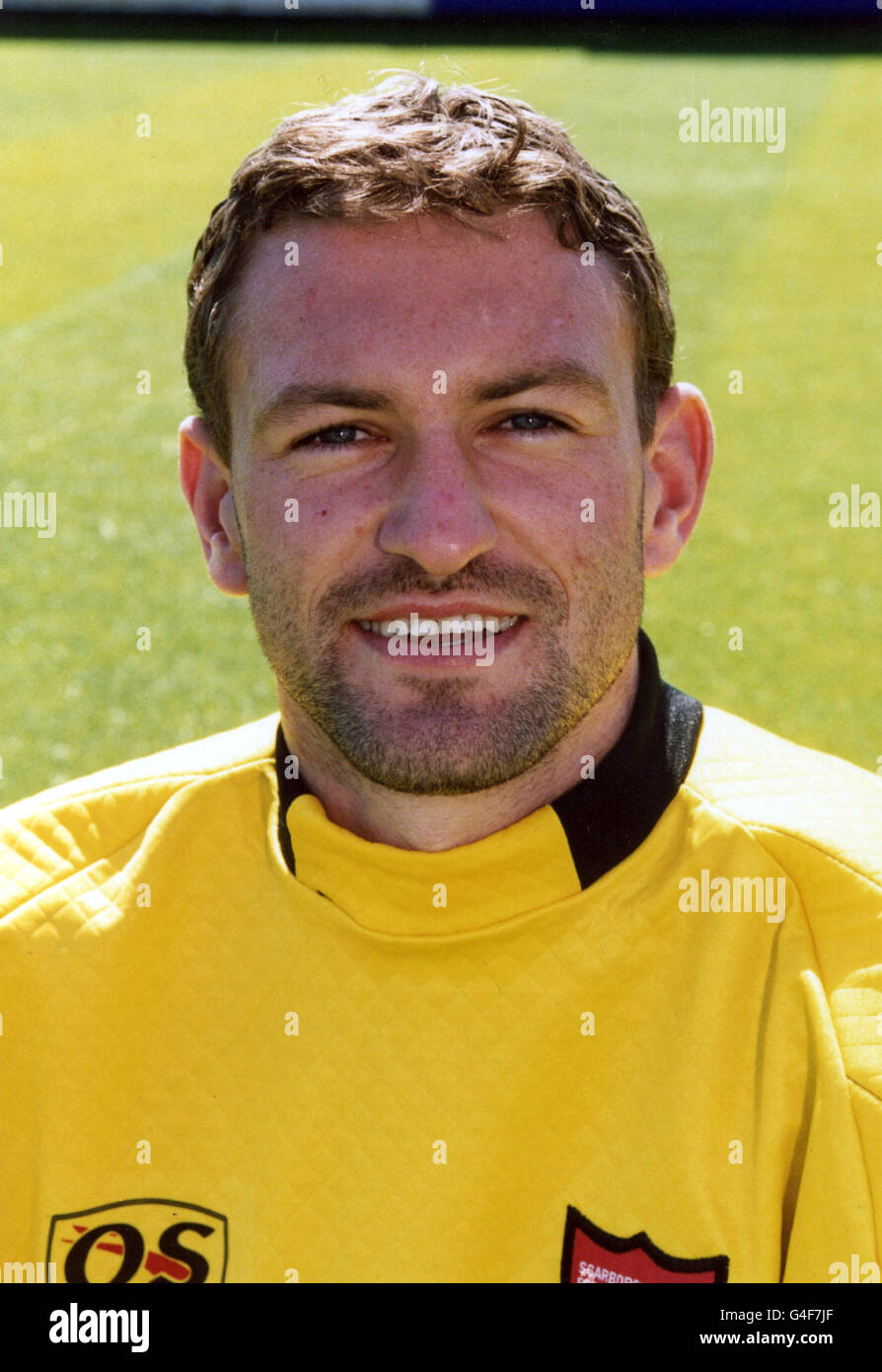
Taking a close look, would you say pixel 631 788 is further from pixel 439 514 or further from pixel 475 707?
pixel 439 514

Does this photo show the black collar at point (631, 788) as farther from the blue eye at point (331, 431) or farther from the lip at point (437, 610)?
the blue eye at point (331, 431)

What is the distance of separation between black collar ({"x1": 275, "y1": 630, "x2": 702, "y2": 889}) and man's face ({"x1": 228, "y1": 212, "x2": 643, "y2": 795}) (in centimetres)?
9

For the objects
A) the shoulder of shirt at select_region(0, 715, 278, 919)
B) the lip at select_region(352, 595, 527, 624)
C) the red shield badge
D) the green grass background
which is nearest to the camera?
the red shield badge

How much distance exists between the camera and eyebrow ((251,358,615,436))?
68.7 inches

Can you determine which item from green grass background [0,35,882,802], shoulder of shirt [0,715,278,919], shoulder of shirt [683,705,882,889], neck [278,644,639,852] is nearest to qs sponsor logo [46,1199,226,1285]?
shoulder of shirt [0,715,278,919]

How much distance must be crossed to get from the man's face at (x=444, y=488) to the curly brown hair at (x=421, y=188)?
36mm

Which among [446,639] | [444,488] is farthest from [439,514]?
[446,639]

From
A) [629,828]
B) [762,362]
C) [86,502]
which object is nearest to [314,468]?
[629,828]

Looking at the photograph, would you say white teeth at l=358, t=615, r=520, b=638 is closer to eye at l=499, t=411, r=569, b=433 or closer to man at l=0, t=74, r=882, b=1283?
man at l=0, t=74, r=882, b=1283

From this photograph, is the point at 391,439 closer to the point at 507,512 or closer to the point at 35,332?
the point at 507,512

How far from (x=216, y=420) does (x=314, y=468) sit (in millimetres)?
298

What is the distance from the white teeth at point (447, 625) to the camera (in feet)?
5.69

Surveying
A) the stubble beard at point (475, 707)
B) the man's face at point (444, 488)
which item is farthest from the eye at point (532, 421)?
the stubble beard at point (475, 707)

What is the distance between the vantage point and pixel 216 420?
203cm
